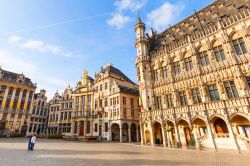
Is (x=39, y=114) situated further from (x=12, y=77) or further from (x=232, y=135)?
(x=232, y=135)

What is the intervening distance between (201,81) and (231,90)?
3587 millimetres

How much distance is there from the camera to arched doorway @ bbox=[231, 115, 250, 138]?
16.5 m

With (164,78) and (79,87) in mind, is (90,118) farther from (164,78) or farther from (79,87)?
(164,78)

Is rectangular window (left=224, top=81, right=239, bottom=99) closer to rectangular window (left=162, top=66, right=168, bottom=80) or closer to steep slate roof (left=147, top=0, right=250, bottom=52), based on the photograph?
steep slate roof (left=147, top=0, right=250, bottom=52)

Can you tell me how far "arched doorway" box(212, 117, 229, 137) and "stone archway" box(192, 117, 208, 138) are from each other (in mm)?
1378

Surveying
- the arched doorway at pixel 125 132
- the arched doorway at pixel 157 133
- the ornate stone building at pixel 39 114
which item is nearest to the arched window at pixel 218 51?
the arched doorway at pixel 157 133

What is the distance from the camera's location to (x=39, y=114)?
57.2 m

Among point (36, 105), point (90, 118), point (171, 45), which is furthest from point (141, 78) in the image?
point (36, 105)

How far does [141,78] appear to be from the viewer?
27422 mm

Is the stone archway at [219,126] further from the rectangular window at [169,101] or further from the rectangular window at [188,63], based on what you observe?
the rectangular window at [188,63]

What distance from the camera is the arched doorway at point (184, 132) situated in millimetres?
21547

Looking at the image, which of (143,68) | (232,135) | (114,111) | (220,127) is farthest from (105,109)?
(232,135)

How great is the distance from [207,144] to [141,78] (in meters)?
14.4

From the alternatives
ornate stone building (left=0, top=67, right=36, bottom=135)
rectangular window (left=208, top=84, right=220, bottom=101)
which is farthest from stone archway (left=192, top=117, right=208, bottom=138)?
ornate stone building (left=0, top=67, right=36, bottom=135)
